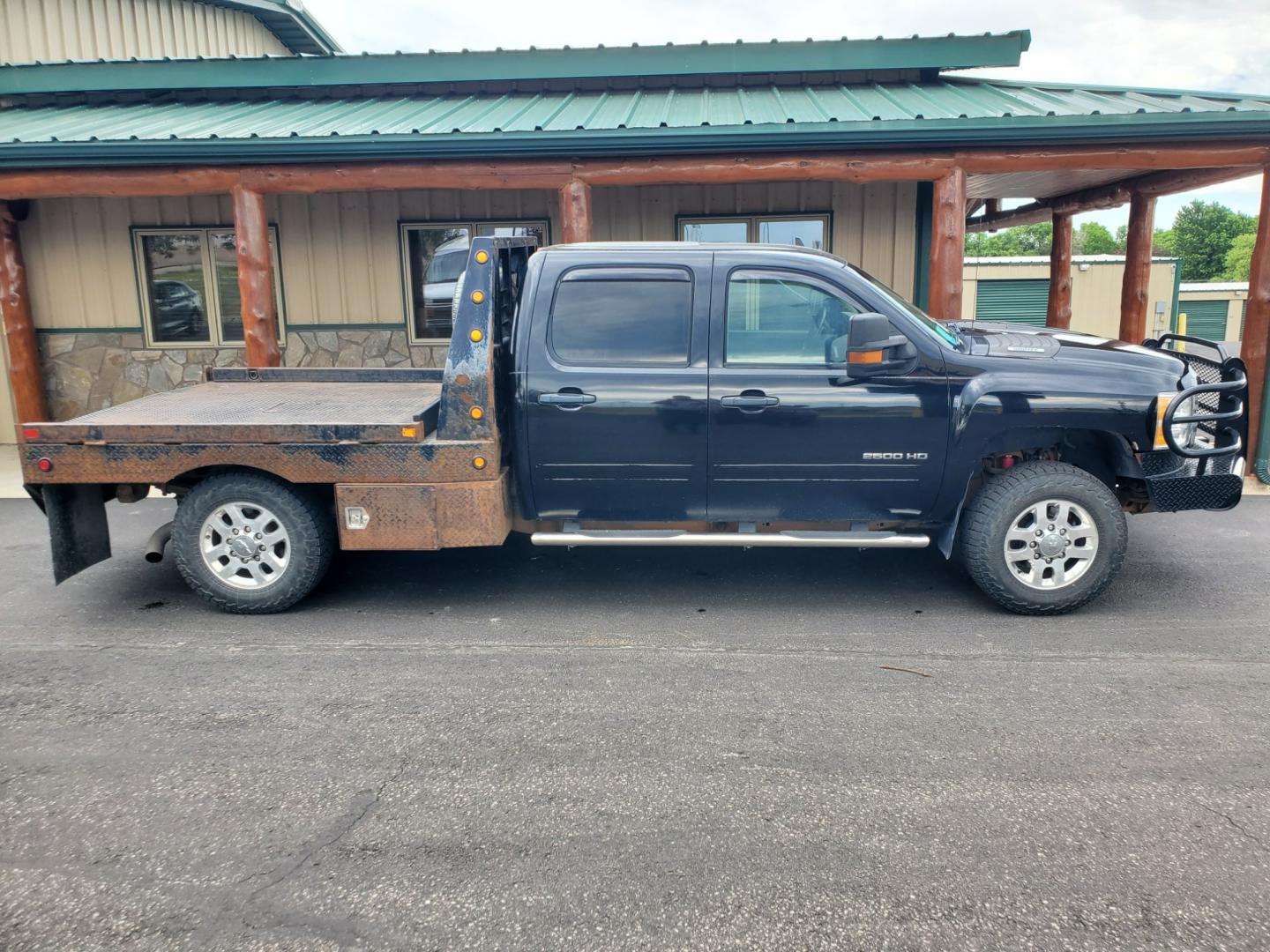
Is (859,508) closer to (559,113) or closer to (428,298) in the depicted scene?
(559,113)

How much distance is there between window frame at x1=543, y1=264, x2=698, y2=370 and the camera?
5.11 m

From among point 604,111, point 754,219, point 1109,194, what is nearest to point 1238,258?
point 1109,194

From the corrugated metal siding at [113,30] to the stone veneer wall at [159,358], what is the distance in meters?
4.24

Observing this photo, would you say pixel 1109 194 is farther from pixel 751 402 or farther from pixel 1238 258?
pixel 1238 258

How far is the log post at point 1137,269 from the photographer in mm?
10672

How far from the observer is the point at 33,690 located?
4.31 meters

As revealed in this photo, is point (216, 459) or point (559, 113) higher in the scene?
point (559, 113)

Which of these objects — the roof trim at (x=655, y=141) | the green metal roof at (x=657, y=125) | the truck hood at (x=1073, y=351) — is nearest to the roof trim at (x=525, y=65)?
the green metal roof at (x=657, y=125)

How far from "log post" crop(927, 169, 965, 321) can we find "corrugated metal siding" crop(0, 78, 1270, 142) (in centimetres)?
61

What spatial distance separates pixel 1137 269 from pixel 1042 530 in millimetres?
7541

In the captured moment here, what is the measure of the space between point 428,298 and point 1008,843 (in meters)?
9.78

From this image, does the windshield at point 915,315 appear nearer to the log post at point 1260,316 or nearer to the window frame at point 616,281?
the window frame at point 616,281

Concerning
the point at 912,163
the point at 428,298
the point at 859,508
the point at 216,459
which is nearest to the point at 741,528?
the point at 859,508

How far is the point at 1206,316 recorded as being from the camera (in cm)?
2839
